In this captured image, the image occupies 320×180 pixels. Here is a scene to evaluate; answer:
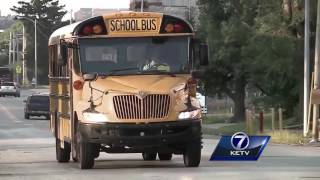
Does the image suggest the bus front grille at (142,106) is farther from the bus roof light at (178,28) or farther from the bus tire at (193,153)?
the bus roof light at (178,28)

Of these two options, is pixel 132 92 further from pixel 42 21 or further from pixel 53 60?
pixel 42 21

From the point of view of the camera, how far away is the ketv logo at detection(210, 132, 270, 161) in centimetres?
1520

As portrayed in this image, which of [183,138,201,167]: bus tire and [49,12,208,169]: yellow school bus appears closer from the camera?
[49,12,208,169]: yellow school bus

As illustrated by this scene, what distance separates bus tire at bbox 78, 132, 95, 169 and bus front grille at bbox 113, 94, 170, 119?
940mm

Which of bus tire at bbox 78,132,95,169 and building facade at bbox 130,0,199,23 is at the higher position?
building facade at bbox 130,0,199,23

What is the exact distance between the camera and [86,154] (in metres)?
15.9

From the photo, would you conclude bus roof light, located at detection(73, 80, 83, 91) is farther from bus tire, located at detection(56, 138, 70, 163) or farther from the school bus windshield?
bus tire, located at detection(56, 138, 70, 163)

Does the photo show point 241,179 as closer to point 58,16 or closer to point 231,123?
point 231,123

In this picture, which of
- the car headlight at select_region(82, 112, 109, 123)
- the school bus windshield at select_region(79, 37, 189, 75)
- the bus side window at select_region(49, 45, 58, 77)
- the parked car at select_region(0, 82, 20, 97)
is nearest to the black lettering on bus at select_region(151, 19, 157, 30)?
the school bus windshield at select_region(79, 37, 189, 75)

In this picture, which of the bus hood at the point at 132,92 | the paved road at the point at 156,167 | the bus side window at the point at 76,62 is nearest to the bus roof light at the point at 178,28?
the bus hood at the point at 132,92

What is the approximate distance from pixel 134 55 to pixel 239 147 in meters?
2.77

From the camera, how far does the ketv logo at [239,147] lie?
15195 mm

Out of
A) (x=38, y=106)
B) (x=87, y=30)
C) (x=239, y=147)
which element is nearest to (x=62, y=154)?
(x=87, y=30)

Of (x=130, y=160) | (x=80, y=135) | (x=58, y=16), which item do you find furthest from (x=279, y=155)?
(x=58, y=16)
